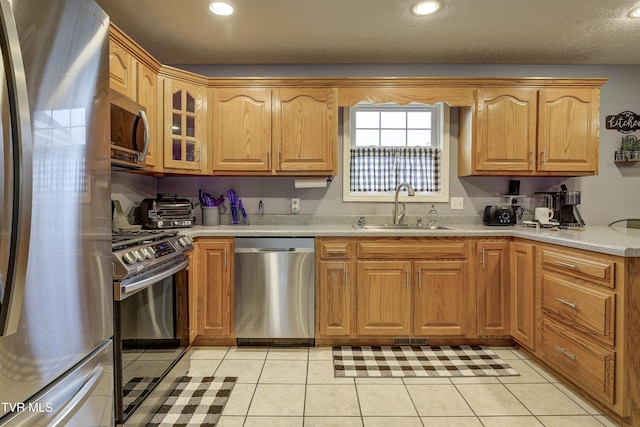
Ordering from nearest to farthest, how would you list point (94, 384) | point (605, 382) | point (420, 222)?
point (94, 384) → point (605, 382) → point (420, 222)

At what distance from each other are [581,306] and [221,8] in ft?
9.32

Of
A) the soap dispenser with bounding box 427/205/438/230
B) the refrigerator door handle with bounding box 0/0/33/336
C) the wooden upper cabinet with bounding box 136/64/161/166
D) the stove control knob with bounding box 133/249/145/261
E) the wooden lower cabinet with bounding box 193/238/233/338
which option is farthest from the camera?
the soap dispenser with bounding box 427/205/438/230

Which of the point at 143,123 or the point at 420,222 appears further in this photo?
the point at 420,222

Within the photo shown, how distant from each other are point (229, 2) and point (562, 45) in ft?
8.68

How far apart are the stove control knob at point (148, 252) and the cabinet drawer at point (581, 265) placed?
7.50ft

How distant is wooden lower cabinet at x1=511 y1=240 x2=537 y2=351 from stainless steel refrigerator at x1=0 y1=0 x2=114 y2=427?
2.46 m

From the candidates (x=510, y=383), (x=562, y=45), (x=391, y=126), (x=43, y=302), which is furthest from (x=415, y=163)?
(x=43, y=302)

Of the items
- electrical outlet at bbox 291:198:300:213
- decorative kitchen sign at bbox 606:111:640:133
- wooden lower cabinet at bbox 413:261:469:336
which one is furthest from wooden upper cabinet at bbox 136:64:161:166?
decorative kitchen sign at bbox 606:111:640:133

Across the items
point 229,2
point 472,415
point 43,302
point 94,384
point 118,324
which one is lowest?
point 472,415

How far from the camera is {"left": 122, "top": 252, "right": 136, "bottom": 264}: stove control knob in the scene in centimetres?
153

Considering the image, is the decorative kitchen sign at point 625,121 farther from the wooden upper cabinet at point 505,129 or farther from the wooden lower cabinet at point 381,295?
the wooden lower cabinet at point 381,295

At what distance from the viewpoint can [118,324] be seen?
145cm

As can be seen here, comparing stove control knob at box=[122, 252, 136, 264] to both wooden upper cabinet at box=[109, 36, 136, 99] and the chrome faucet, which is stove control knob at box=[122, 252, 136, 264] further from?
the chrome faucet

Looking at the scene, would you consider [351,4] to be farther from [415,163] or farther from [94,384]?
[94,384]
